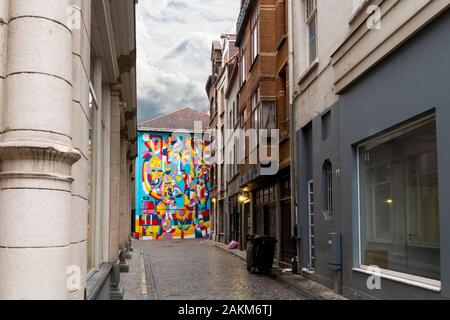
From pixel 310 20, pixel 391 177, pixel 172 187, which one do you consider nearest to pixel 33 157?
pixel 391 177

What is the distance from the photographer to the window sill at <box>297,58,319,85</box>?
1320cm

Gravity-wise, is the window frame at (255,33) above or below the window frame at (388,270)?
above

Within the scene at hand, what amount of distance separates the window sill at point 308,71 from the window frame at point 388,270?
3428 millimetres

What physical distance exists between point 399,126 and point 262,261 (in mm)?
8358

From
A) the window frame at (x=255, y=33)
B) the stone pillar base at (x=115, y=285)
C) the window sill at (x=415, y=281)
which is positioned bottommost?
the stone pillar base at (x=115, y=285)

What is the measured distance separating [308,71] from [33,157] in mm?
11425

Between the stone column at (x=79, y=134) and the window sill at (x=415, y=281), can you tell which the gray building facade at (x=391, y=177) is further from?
the stone column at (x=79, y=134)

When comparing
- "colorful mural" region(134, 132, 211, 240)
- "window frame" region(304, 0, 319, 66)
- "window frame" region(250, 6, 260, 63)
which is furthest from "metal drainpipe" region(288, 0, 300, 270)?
"colorful mural" region(134, 132, 211, 240)

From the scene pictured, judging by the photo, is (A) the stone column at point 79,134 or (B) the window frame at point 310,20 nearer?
(A) the stone column at point 79,134

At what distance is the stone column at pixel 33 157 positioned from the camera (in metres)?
3.17

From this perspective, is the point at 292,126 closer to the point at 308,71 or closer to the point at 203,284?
the point at 308,71

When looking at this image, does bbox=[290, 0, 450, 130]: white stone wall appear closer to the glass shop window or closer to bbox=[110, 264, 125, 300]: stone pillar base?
the glass shop window

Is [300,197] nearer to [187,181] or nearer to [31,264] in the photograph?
[31,264]

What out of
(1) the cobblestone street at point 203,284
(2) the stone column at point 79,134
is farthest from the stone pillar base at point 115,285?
(2) the stone column at point 79,134
